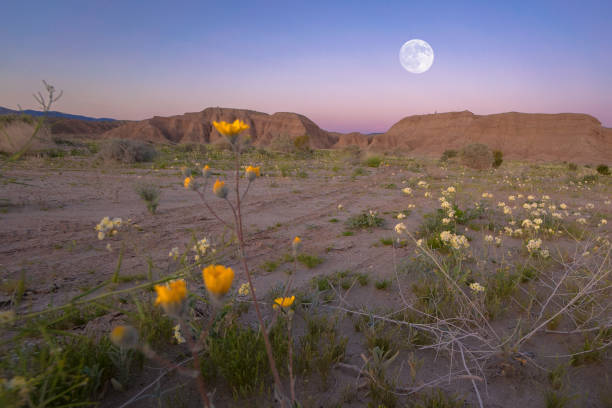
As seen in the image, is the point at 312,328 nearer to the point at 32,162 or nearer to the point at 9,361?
the point at 9,361

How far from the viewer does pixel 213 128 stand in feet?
248

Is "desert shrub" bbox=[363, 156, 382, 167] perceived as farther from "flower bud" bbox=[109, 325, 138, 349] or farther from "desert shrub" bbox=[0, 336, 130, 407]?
"flower bud" bbox=[109, 325, 138, 349]

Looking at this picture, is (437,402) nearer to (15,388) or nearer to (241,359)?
(241,359)

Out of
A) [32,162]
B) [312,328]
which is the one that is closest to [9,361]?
[312,328]

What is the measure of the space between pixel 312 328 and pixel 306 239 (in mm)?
2124

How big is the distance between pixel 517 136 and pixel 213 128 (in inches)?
2928

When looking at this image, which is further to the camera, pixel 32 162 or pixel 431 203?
pixel 32 162

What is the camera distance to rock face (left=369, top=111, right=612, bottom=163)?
47.0 meters

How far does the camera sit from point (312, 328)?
194 centimetres

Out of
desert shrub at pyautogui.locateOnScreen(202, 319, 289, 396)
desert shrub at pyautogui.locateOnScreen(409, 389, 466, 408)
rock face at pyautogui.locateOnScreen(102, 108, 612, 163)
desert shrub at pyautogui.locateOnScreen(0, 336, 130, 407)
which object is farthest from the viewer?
rock face at pyautogui.locateOnScreen(102, 108, 612, 163)

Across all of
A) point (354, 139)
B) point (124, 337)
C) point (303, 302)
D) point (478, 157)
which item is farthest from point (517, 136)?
point (124, 337)

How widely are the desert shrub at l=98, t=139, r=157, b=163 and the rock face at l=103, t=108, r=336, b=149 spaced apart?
48.7 metres

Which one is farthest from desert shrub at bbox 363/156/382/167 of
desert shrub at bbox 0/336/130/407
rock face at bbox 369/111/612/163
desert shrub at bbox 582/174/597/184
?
rock face at bbox 369/111/612/163

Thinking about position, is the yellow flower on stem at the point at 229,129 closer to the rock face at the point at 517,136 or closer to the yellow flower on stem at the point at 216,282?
the yellow flower on stem at the point at 216,282
